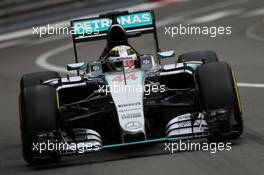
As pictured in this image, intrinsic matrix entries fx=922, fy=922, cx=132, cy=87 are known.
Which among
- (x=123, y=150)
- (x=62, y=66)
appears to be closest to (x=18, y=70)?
(x=62, y=66)

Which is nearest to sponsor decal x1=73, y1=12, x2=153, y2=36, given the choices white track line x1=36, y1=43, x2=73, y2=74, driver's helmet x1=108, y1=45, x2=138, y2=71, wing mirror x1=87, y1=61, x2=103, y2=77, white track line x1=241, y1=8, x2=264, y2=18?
driver's helmet x1=108, y1=45, x2=138, y2=71

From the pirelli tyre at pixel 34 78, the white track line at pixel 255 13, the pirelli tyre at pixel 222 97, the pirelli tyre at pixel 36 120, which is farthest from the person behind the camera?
the white track line at pixel 255 13

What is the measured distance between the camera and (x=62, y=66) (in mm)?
21484

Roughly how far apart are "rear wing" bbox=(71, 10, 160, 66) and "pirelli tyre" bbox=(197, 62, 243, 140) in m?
2.10

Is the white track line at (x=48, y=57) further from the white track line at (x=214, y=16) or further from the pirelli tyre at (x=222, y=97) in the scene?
the pirelli tyre at (x=222, y=97)

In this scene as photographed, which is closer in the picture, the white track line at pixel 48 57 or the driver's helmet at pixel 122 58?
the driver's helmet at pixel 122 58

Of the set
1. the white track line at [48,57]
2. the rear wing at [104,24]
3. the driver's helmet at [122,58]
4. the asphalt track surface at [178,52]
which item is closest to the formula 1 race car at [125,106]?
the driver's helmet at [122,58]

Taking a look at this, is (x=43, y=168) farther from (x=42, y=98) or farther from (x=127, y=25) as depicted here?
(x=127, y=25)

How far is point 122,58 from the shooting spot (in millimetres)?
11586

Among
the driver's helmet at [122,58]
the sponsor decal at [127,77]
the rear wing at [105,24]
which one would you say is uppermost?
the rear wing at [105,24]

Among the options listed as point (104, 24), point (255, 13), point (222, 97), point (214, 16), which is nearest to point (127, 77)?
point (222, 97)

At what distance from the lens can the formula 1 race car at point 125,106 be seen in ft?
33.6

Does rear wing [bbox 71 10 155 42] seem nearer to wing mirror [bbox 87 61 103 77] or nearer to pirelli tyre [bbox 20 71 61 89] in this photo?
pirelli tyre [bbox 20 71 61 89]

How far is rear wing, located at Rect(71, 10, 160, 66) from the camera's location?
12695 millimetres
